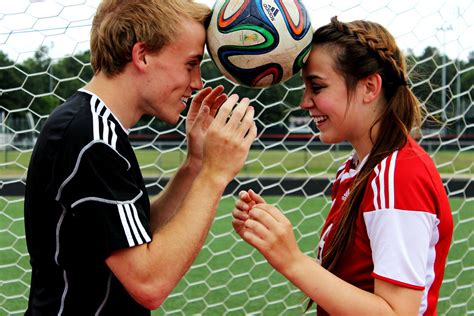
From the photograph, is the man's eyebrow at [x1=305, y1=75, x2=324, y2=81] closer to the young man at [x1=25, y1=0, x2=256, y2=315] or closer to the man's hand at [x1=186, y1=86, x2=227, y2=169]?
the young man at [x1=25, y1=0, x2=256, y2=315]

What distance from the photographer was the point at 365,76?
1706 mm

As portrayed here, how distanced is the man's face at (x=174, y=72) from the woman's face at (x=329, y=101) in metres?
0.31

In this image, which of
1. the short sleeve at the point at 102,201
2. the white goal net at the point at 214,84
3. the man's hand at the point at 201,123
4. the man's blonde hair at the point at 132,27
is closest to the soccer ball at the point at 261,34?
the man's blonde hair at the point at 132,27

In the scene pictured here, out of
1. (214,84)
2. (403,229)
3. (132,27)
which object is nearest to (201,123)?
(132,27)

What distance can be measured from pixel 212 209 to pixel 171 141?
383 cm

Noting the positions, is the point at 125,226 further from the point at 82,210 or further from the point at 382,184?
the point at 382,184

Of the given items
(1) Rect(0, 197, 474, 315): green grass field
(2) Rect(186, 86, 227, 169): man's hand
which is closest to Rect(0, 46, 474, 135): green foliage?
(1) Rect(0, 197, 474, 315): green grass field

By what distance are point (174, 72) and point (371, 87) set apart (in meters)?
0.52

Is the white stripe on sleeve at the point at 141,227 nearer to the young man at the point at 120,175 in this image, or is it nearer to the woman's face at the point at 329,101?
the young man at the point at 120,175

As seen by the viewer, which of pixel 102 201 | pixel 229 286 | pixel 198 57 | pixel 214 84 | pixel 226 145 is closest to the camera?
pixel 102 201

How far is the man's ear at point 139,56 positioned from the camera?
1656mm

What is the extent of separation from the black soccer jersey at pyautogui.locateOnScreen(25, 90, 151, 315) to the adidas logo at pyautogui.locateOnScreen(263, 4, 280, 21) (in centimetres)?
53

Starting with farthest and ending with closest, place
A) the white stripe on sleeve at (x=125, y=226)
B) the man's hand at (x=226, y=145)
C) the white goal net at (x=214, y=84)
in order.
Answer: the white goal net at (x=214, y=84)
the man's hand at (x=226, y=145)
the white stripe on sleeve at (x=125, y=226)

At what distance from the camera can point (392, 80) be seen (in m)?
1.74
